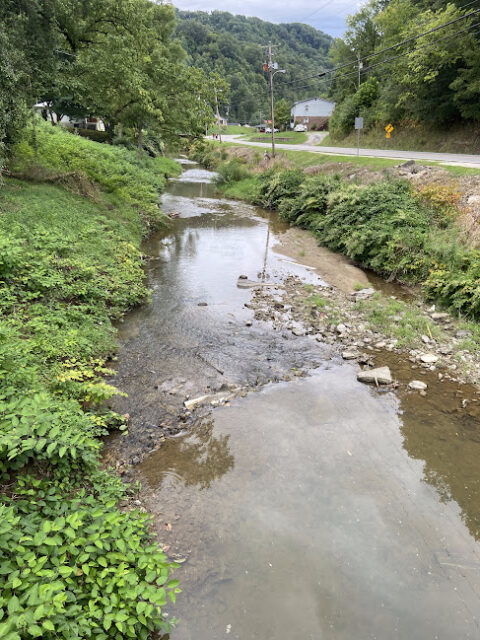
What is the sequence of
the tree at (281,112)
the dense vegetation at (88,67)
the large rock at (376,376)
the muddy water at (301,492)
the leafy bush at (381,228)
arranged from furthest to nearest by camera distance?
the tree at (281,112) → the leafy bush at (381,228) → the dense vegetation at (88,67) → the large rock at (376,376) → the muddy water at (301,492)

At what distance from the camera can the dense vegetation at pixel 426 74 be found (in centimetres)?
2534

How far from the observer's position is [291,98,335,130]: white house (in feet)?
257

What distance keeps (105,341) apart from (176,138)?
24.8 metres

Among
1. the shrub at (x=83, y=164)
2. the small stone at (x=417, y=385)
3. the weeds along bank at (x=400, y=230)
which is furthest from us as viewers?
the shrub at (x=83, y=164)

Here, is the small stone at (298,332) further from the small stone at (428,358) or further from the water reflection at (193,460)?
the water reflection at (193,460)

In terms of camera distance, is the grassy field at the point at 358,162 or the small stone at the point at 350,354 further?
the grassy field at the point at 358,162

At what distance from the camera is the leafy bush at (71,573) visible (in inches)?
110

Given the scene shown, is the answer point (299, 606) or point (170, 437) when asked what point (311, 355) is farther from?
point (299, 606)

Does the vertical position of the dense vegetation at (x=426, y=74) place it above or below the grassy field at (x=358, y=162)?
above

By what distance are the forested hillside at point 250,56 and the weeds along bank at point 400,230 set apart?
10089 centimetres

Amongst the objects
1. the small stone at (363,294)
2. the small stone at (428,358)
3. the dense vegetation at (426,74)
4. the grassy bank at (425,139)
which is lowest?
the small stone at (428,358)

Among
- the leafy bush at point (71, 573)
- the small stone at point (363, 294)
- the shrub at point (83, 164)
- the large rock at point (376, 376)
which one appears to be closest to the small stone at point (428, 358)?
the large rock at point (376, 376)

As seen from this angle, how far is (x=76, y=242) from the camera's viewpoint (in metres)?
11.1

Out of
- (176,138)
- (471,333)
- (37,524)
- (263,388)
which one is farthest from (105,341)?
(176,138)
